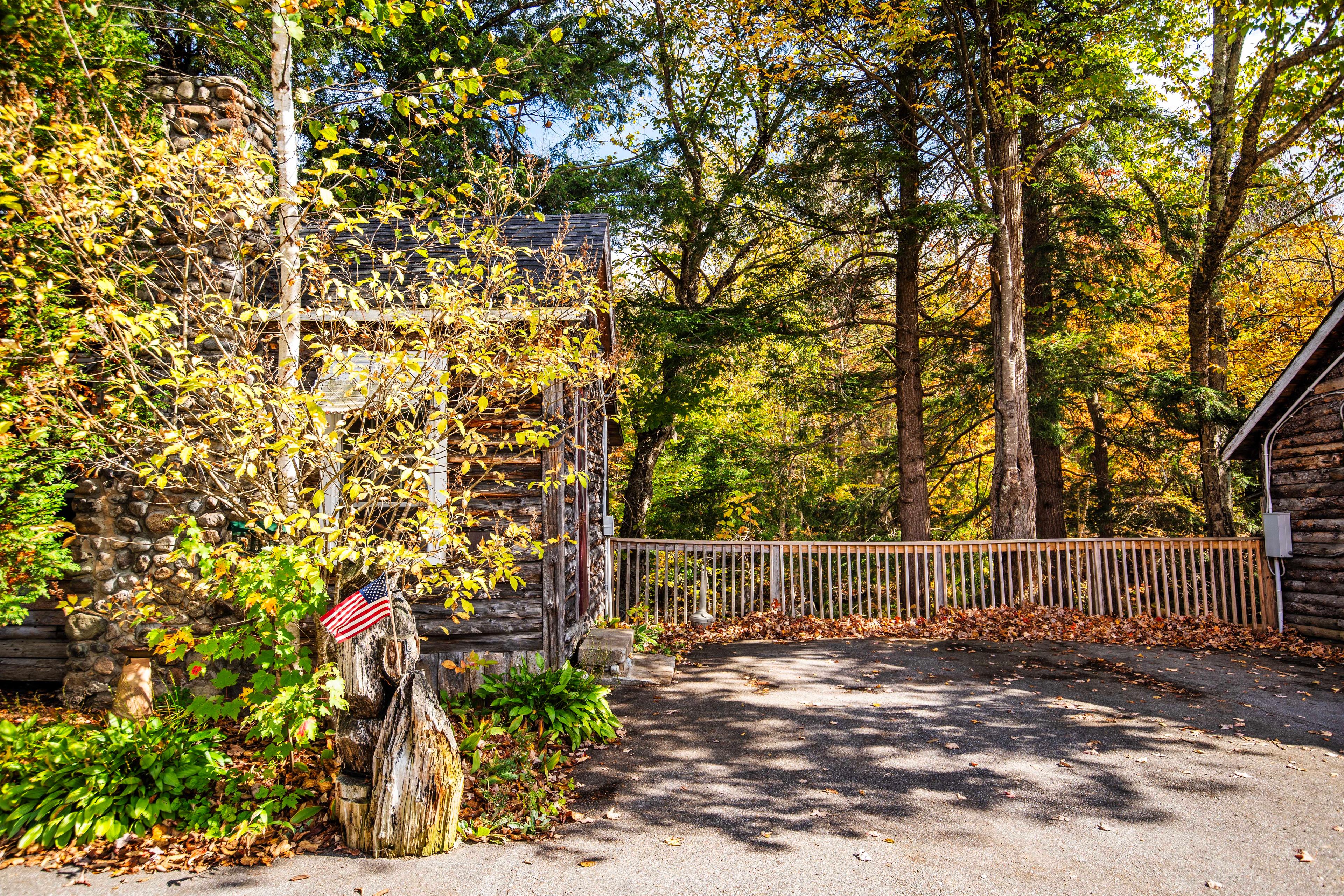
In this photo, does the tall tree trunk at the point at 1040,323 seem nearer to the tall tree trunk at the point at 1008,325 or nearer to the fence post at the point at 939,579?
the tall tree trunk at the point at 1008,325

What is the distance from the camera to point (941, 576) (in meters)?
11.1

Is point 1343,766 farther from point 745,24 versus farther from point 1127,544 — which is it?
point 745,24

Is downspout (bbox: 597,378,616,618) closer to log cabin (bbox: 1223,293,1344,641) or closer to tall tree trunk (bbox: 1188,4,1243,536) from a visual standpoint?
log cabin (bbox: 1223,293,1344,641)

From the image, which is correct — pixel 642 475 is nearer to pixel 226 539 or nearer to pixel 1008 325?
pixel 1008 325

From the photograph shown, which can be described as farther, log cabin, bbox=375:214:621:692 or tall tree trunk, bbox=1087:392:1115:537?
tall tree trunk, bbox=1087:392:1115:537

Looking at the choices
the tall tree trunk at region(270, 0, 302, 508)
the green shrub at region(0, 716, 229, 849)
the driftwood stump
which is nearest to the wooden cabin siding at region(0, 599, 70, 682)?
the green shrub at region(0, 716, 229, 849)

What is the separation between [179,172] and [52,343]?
1.29 meters

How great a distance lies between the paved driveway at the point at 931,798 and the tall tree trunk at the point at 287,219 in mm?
2426

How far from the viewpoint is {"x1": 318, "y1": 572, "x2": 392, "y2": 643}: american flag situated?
4000 mm

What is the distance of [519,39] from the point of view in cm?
1419

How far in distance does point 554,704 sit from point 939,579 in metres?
7.37

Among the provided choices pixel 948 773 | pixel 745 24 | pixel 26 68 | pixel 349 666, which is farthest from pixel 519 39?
pixel 948 773

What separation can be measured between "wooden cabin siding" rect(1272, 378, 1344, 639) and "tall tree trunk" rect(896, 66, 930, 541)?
5.28 m

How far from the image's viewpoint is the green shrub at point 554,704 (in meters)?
5.70
